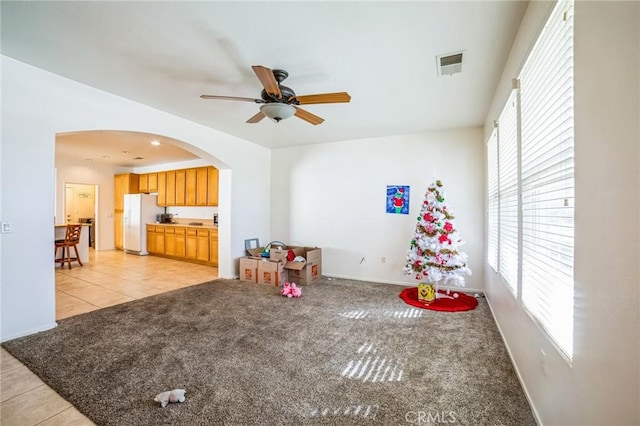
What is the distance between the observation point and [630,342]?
855 mm

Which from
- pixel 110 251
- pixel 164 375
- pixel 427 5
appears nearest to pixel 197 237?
pixel 110 251

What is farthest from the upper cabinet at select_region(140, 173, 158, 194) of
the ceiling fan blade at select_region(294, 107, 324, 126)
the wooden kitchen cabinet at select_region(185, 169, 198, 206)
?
the ceiling fan blade at select_region(294, 107, 324, 126)

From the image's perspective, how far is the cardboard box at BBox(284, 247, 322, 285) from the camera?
15.5 ft

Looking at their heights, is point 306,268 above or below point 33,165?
below

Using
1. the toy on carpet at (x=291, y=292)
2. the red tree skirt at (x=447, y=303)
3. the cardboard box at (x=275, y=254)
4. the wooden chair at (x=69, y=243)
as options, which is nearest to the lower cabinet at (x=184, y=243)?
the cardboard box at (x=275, y=254)

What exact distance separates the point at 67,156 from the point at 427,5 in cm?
895

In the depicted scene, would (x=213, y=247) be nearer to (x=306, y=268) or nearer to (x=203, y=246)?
(x=203, y=246)

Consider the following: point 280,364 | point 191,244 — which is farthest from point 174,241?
point 280,364

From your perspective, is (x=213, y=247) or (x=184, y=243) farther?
(x=184, y=243)

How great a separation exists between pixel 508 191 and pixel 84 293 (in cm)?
578

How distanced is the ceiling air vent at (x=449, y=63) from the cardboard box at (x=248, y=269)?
3922mm

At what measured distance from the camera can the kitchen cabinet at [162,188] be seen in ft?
25.3

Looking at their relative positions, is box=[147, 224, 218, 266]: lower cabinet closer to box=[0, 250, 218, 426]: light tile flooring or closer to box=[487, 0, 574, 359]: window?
box=[0, 250, 218, 426]: light tile flooring

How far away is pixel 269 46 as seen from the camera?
7.52 ft
